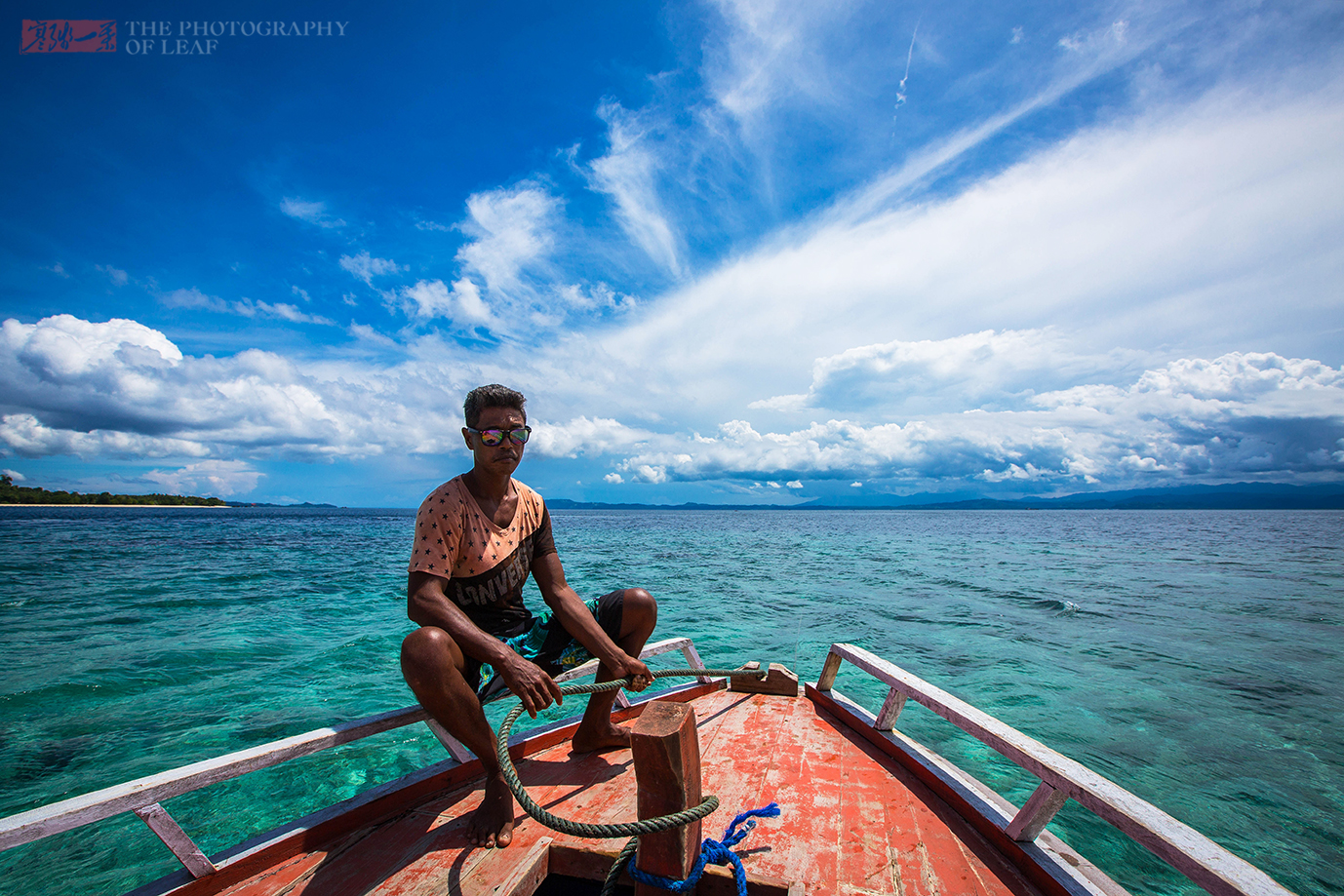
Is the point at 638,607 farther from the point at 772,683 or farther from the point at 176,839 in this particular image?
the point at 176,839

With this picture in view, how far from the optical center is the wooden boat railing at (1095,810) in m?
1.45

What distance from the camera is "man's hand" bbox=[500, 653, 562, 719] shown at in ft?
7.62

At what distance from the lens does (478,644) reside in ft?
7.86

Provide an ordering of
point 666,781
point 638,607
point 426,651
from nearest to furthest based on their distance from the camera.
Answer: point 666,781, point 426,651, point 638,607

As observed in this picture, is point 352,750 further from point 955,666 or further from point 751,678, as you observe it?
point 955,666

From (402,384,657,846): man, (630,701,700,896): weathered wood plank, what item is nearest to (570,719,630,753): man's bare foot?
(402,384,657,846): man

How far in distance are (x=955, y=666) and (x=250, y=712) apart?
9686 mm

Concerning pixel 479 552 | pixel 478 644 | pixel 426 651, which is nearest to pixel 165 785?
pixel 426 651

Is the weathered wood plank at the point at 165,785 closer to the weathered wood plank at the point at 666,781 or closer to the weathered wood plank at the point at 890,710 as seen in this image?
the weathered wood plank at the point at 666,781

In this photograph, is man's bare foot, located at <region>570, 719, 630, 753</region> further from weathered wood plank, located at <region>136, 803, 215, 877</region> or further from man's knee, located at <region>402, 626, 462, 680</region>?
weathered wood plank, located at <region>136, 803, 215, 877</region>

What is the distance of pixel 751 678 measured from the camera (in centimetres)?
403

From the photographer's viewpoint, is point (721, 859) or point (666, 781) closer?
point (666, 781)

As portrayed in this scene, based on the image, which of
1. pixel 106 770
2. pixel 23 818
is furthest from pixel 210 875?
pixel 106 770

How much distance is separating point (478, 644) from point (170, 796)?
1.06 metres
